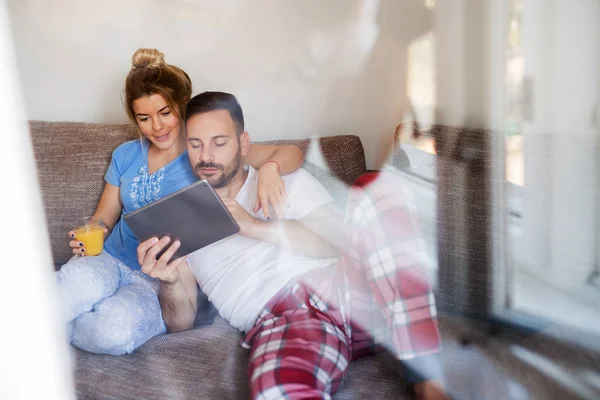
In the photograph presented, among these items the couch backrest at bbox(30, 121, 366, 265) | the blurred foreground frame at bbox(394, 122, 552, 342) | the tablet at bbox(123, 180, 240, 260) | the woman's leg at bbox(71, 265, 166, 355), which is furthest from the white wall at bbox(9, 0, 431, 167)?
the woman's leg at bbox(71, 265, 166, 355)

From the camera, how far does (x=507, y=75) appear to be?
2.64ft

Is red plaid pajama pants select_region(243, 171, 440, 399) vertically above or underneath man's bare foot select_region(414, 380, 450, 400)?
above

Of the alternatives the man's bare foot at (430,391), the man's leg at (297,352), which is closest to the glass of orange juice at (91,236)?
the man's leg at (297,352)

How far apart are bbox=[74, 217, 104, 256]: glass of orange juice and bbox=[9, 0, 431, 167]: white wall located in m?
0.22

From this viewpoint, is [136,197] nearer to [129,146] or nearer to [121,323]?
[129,146]

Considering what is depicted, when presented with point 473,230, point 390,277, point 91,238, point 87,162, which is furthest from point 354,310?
point 87,162

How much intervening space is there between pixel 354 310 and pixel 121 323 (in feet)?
1.17

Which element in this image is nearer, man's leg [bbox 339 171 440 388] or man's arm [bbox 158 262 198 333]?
man's leg [bbox 339 171 440 388]

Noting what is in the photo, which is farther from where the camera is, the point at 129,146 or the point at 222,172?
the point at 129,146

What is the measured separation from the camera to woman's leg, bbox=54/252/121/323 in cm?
81

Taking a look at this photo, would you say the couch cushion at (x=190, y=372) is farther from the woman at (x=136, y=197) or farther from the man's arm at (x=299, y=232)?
the man's arm at (x=299, y=232)

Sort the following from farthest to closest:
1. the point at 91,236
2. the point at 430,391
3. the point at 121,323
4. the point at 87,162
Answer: the point at 87,162
the point at 91,236
the point at 121,323
the point at 430,391

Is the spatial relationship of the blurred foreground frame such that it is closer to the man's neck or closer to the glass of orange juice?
the man's neck

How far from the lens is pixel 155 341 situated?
83 centimetres
